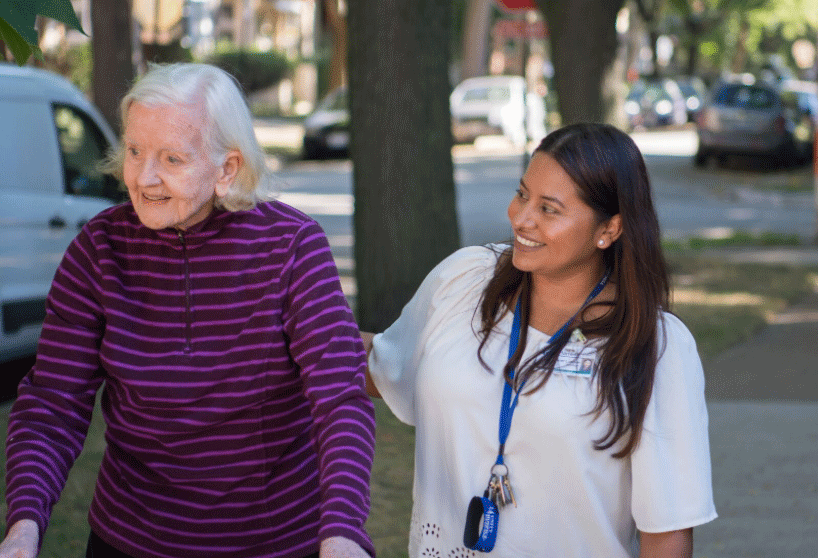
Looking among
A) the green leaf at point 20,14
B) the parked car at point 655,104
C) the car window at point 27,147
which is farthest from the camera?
the parked car at point 655,104

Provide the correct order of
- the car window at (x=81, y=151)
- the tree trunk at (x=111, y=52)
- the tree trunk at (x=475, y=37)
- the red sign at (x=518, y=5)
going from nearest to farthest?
the car window at (x=81, y=151), the red sign at (x=518, y=5), the tree trunk at (x=111, y=52), the tree trunk at (x=475, y=37)

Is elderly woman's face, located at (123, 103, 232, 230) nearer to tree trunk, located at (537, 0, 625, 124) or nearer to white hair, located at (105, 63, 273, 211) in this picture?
white hair, located at (105, 63, 273, 211)

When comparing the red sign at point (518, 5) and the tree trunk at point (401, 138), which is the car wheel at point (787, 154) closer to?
the red sign at point (518, 5)

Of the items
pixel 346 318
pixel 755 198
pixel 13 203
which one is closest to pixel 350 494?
pixel 346 318

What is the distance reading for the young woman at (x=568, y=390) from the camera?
242 centimetres

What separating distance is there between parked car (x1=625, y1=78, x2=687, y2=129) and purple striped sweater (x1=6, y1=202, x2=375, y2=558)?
3660 centimetres

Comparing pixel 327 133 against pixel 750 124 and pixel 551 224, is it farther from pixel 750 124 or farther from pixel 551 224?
pixel 551 224

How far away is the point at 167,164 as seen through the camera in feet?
7.40

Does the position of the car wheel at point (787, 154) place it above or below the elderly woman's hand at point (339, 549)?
below

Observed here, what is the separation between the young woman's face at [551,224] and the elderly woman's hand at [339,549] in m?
0.76

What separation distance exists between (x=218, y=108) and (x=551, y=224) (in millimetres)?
749

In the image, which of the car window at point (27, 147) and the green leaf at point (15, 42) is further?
the car window at point (27, 147)

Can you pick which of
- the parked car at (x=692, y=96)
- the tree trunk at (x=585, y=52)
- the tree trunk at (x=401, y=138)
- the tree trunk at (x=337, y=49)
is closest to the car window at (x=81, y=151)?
the tree trunk at (x=401, y=138)

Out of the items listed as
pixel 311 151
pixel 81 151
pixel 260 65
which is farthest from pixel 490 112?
pixel 81 151
